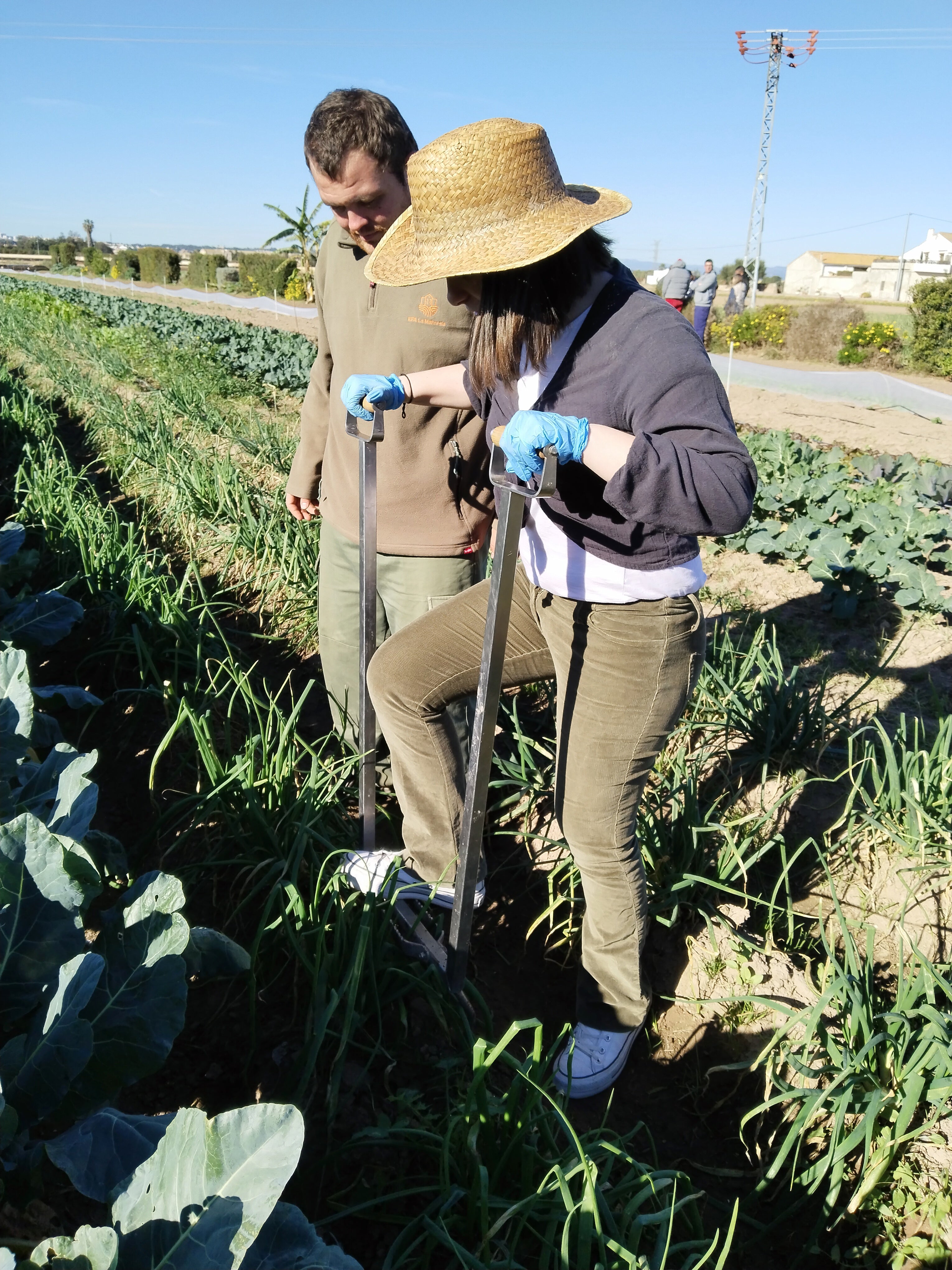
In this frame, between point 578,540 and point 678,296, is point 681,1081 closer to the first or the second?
point 578,540

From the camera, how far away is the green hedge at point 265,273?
39.0 metres

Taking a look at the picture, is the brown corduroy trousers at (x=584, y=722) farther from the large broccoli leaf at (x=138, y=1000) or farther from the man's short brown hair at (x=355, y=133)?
the man's short brown hair at (x=355, y=133)

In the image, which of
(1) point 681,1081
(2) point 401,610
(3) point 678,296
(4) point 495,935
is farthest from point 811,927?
(3) point 678,296

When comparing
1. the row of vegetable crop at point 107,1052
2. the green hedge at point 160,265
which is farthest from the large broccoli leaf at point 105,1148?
the green hedge at point 160,265

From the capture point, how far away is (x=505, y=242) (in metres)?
1.46

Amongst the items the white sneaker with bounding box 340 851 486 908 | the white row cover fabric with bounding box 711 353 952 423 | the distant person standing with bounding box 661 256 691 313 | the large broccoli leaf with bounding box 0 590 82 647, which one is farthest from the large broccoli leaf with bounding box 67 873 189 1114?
the distant person standing with bounding box 661 256 691 313

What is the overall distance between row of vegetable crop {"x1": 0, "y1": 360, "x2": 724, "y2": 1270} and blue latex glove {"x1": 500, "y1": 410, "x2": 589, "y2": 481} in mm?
804

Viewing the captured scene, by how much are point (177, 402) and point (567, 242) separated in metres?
5.93

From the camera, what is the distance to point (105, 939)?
1313 millimetres

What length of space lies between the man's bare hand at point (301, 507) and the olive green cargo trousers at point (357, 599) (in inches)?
4.2

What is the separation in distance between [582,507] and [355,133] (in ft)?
3.61

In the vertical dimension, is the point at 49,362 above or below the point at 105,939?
above

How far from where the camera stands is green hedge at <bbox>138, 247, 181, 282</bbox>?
49.9 meters

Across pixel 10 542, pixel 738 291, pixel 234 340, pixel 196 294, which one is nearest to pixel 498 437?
pixel 10 542
